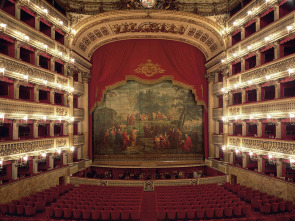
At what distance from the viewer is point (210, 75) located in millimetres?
20094

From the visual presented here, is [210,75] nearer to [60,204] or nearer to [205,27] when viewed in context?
[205,27]

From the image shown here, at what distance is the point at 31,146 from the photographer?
13.5m

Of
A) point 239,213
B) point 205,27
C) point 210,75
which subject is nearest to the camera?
point 239,213

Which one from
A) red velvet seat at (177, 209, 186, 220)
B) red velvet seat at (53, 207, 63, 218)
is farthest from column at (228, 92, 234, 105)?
red velvet seat at (53, 207, 63, 218)

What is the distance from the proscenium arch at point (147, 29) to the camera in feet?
58.6

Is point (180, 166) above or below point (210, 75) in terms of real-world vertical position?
below

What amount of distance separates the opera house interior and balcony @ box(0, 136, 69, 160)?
0.08 meters

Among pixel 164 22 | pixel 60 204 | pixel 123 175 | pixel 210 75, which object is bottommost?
Answer: pixel 123 175

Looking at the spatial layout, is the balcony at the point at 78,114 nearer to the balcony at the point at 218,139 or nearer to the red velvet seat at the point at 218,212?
the balcony at the point at 218,139

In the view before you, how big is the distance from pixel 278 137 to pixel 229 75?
20.2 ft

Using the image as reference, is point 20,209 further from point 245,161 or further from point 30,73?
point 245,161

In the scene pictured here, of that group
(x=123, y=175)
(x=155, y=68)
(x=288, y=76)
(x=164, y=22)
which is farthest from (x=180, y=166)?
(x=164, y=22)

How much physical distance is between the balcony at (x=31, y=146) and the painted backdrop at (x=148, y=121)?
4518mm

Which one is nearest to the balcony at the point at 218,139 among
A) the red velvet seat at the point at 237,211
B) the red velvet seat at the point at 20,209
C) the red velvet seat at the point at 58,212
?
the red velvet seat at the point at 237,211
